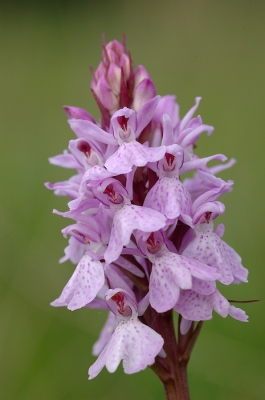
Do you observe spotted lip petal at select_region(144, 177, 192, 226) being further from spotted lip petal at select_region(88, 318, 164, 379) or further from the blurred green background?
the blurred green background

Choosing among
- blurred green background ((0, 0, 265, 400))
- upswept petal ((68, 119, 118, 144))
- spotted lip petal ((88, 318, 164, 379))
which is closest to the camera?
spotted lip petal ((88, 318, 164, 379))

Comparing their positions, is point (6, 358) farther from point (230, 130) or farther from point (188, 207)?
point (230, 130)

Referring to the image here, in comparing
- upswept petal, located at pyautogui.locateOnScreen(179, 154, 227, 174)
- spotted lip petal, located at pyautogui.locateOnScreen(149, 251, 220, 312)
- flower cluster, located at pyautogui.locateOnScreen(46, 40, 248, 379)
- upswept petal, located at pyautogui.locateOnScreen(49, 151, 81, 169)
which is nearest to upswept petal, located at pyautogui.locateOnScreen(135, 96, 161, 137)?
flower cluster, located at pyautogui.locateOnScreen(46, 40, 248, 379)

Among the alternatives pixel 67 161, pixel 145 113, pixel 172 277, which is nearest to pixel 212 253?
pixel 172 277

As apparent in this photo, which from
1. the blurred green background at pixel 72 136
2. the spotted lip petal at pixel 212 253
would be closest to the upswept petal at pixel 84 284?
the spotted lip petal at pixel 212 253

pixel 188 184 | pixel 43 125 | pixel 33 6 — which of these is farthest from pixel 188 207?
pixel 33 6

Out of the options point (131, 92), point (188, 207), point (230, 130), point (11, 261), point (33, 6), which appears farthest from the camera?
point (33, 6)

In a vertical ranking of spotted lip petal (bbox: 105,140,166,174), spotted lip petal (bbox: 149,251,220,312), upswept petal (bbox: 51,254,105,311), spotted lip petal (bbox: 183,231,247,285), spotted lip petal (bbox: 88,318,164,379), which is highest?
spotted lip petal (bbox: 105,140,166,174)
